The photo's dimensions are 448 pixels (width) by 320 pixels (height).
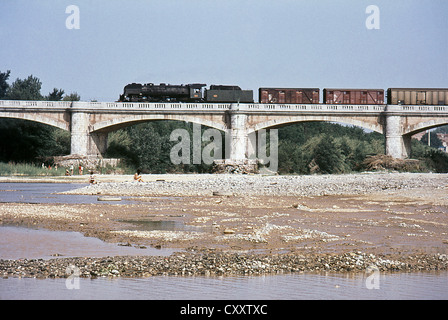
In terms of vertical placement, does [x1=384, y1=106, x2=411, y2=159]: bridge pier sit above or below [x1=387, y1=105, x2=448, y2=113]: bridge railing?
below

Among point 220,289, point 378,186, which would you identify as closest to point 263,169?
point 378,186

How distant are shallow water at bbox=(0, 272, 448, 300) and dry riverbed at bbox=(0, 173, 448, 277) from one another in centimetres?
66

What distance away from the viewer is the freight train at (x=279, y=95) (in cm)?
6756

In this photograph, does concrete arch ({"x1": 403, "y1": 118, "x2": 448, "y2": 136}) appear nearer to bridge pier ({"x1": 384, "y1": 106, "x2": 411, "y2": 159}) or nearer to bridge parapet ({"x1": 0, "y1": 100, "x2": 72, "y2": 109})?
bridge pier ({"x1": 384, "y1": 106, "x2": 411, "y2": 159})

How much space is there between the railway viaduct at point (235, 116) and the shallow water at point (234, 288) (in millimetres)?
52112

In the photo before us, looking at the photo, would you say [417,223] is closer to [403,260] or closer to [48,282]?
[403,260]

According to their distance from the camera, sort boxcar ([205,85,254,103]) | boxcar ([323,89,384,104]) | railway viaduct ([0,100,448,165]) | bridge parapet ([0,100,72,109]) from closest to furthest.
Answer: railway viaduct ([0,100,448,165])
bridge parapet ([0,100,72,109])
boxcar ([323,89,384,104])
boxcar ([205,85,254,103])

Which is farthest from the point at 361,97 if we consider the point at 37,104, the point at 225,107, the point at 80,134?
the point at 37,104

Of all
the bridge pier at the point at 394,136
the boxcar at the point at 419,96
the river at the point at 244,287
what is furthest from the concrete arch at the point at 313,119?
the river at the point at 244,287

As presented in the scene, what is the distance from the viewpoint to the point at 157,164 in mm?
74875

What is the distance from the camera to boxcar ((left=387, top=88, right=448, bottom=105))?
6719 centimetres

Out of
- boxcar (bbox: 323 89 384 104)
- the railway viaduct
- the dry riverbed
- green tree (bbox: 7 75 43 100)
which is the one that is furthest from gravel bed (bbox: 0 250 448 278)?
green tree (bbox: 7 75 43 100)

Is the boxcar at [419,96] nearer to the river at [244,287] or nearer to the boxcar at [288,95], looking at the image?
the boxcar at [288,95]

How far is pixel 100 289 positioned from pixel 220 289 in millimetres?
2197
